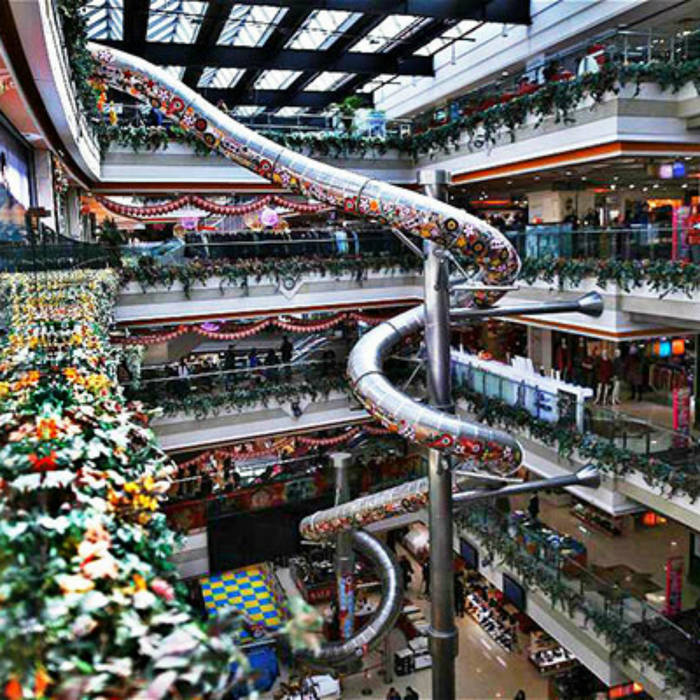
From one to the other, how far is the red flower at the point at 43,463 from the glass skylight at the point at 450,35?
62.0ft

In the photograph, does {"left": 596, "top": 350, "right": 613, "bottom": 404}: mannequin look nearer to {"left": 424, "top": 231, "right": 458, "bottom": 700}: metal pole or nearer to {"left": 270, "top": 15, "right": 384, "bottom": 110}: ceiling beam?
{"left": 270, "top": 15, "right": 384, "bottom": 110}: ceiling beam

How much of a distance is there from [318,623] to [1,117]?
10.6 meters

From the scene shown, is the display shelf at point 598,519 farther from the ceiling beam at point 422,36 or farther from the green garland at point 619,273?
the ceiling beam at point 422,36

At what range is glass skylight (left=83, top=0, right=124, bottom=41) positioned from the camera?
53.6ft

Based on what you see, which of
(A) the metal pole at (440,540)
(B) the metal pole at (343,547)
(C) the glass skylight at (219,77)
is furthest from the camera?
(C) the glass skylight at (219,77)

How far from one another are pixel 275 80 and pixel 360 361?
21756 mm

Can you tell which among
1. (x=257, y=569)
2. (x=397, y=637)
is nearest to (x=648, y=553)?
(x=397, y=637)

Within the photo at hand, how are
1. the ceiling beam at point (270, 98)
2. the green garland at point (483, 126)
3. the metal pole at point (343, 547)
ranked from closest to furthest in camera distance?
1. the green garland at point (483, 126)
2. the metal pole at point (343, 547)
3. the ceiling beam at point (270, 98)

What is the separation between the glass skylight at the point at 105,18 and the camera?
1633cm

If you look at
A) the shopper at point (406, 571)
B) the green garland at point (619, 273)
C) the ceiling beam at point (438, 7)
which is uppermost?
the ceiling beam at point (438, 7)

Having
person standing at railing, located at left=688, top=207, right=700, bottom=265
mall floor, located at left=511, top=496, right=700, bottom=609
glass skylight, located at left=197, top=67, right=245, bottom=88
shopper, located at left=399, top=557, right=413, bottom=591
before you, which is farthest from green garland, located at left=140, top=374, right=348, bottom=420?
glass skylight, located at left=197, top=67, right=245, bottom=88

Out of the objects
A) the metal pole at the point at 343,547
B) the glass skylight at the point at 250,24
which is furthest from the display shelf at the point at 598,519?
the glass skylight at the point at 250,24

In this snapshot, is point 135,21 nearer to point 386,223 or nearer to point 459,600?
→ point 386,223

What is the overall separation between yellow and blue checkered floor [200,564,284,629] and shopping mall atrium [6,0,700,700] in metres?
0.10
